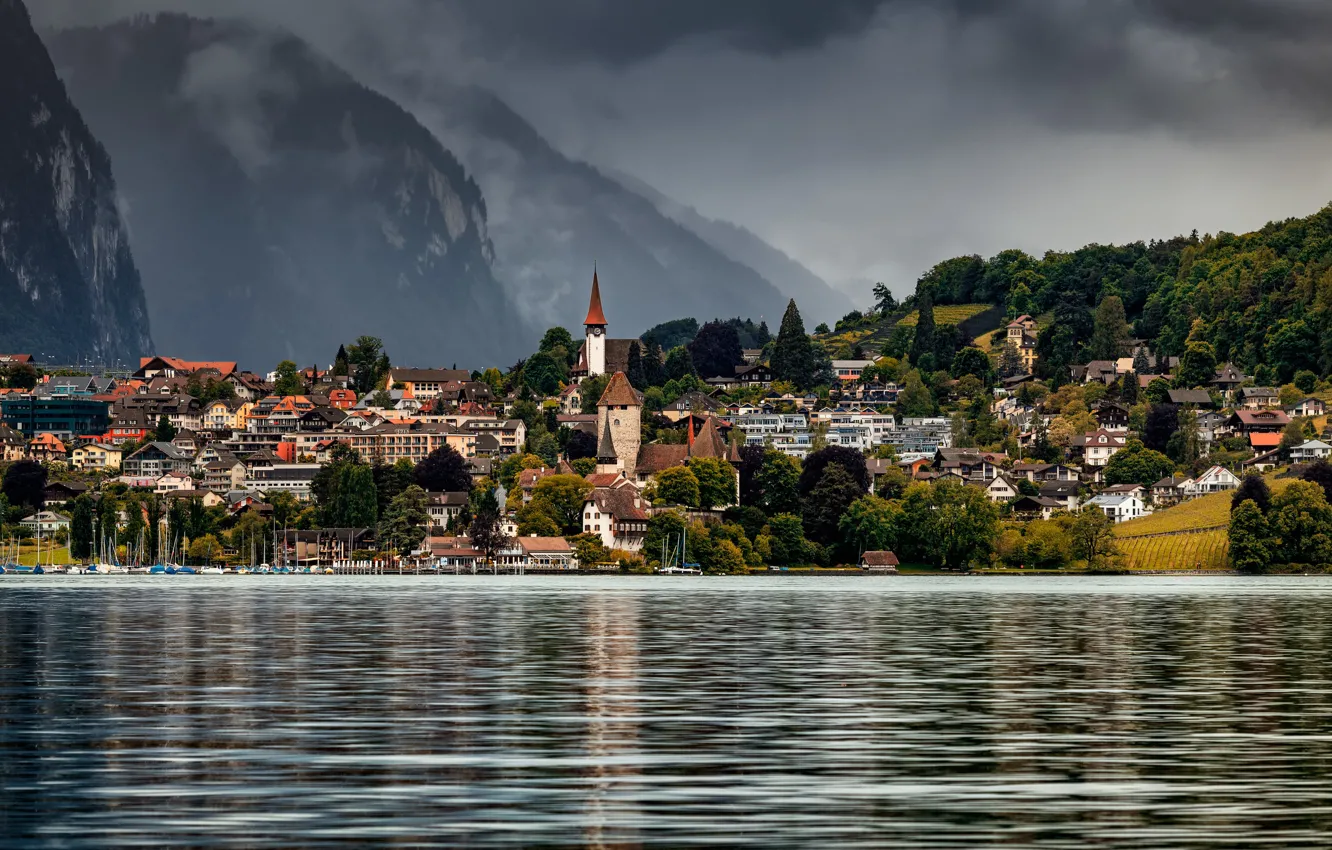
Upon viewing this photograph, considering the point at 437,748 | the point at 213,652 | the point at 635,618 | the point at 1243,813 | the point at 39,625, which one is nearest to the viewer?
the point at 1243,813

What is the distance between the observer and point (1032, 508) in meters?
155

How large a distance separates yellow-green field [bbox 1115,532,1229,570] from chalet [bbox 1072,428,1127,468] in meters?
51.7

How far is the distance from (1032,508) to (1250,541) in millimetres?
35273

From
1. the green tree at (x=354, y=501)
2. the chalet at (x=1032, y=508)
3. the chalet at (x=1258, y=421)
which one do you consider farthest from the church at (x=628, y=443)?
the chalet at (x=1258, y=421)

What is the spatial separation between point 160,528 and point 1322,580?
90.0 m

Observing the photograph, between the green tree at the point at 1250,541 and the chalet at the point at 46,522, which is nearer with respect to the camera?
the green tree at the point at 1250,541

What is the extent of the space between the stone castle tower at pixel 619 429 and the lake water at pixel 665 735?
108 metres

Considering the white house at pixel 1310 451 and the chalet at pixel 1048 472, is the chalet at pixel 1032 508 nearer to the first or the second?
the chalet at pixel 1048 472

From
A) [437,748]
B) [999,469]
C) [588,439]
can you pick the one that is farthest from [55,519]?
[437,748]

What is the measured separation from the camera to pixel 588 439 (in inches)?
7205

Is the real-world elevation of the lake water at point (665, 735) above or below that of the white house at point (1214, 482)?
below

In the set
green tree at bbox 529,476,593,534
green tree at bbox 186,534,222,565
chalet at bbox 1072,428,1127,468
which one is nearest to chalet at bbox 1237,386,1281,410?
chalet at bbox 1072,428,1127,468

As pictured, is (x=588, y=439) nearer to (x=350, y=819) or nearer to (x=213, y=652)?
(x=213, y=652)

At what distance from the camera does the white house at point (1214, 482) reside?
516 ft
